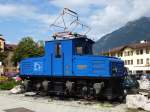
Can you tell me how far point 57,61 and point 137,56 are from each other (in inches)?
3032

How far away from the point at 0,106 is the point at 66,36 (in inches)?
241

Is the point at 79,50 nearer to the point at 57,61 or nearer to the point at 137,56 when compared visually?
the point at 57,61

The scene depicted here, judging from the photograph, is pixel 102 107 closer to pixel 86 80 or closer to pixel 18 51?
pixel 86 80

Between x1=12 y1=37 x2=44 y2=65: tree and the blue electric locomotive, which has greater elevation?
x1=12 y1=37 x2=44 y2=65: tree

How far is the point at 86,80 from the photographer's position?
19.5 m

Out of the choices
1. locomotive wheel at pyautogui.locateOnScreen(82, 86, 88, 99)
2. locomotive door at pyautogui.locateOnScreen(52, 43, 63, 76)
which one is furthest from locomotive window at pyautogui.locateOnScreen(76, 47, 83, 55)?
locomotive wheel at pyautogui.locateOnScreen(82, 86, 88, 99)

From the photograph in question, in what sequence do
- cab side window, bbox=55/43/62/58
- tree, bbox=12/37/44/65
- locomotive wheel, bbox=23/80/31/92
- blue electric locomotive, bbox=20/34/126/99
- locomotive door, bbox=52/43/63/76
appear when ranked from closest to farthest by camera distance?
blue electric locomotive, bbox=20/34/126/99, locomotive door, bbox=52/43/63/76, cab side window, bbox=55/43/62/58, locomotive wheel, bbox=23/80/31/92, tree, bbox=12/37/44/65

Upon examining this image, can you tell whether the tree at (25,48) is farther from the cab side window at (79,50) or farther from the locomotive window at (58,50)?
the cab side window at (79,50)

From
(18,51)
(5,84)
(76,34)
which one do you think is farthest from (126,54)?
(76,34)

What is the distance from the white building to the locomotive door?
6876 centimetres

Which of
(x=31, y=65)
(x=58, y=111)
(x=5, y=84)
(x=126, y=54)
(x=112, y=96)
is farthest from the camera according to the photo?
(x=126, y=54)

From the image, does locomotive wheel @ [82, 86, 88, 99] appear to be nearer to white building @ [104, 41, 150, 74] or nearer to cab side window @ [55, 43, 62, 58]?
cab side window @ [55, 43, 62, 58]

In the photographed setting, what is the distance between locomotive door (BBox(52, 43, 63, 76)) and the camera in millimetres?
20375

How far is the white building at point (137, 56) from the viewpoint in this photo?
90444 mm
